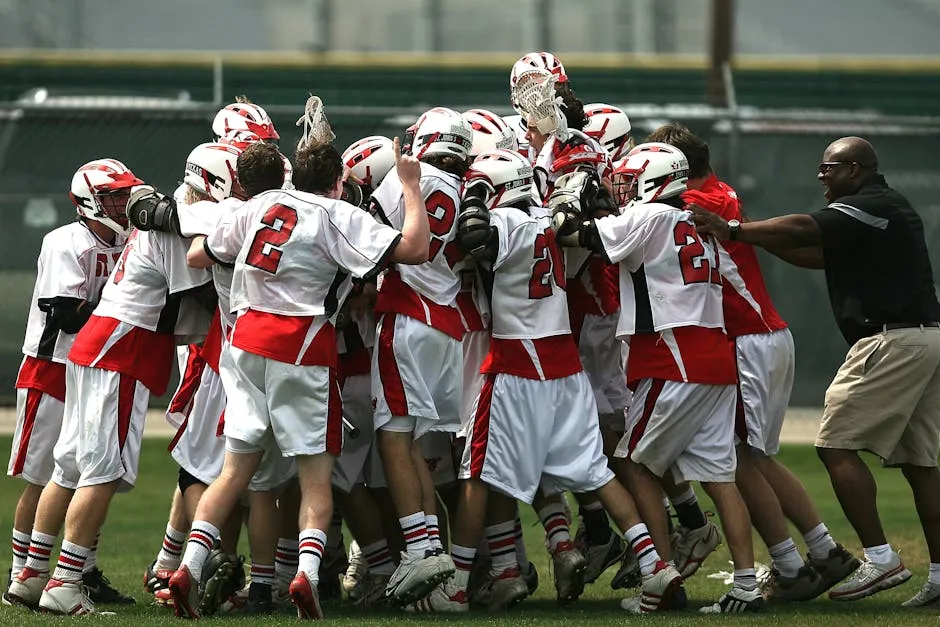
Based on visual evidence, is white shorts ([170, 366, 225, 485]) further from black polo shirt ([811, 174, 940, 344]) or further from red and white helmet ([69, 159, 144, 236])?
black polo shirt ([811, 174, 940, 344])

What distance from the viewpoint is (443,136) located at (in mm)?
7254

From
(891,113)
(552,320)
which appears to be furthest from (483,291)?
(891,113)

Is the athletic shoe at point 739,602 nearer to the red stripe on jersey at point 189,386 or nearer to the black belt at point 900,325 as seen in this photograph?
the black belt at point 900,325

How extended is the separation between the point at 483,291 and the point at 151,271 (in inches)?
61.9

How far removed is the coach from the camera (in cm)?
732

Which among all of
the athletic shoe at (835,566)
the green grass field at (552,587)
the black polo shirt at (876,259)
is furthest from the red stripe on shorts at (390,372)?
the athletic shoe at (835,566)

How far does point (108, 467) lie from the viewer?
6.95 m

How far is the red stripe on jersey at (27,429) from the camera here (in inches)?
296

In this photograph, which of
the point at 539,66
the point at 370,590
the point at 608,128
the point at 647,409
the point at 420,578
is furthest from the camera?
the point at 608,128

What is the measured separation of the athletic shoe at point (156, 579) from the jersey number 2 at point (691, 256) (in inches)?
113

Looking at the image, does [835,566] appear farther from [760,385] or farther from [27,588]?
[27,588]

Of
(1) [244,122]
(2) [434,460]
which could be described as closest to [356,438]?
(2) [434,460]

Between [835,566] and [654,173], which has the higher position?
[654,173]

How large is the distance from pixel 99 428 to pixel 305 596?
1.35 metres
